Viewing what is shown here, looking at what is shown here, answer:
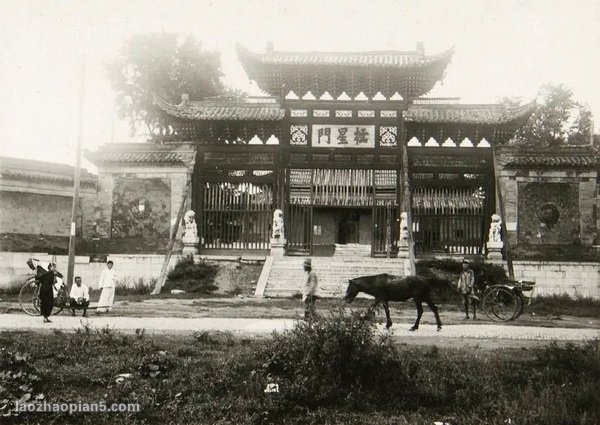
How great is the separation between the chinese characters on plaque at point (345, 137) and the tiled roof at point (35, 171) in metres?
13.0

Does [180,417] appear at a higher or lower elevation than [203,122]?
lower

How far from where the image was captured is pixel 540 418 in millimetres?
6156

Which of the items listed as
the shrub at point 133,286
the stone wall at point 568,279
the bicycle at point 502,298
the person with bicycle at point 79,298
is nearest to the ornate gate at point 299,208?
the shrub at point 133,286

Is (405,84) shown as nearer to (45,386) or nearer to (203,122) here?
(203,122)

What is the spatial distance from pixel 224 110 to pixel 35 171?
34.1ft

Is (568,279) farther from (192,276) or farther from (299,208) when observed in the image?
(192,276)

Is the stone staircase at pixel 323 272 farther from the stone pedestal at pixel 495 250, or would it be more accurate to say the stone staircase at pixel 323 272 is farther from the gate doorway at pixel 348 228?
the gate doorway at pixel 348 228

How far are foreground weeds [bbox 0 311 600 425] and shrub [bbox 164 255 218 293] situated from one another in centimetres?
1144

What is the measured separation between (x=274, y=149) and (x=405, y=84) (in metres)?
5.61

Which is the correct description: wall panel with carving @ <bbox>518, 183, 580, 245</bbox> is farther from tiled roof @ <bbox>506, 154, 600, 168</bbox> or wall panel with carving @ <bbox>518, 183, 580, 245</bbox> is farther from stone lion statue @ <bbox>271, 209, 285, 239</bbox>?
stone lion statue @ <bbox>271, 209, 285, 239</bbox>

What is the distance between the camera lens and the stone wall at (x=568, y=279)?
1984 centimetres

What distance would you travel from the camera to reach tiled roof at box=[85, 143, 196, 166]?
79.0 feet

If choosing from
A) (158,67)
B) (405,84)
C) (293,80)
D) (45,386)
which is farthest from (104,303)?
(158,67)

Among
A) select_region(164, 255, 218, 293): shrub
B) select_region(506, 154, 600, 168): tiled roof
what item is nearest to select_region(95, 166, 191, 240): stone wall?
select_region(164, 255, 218, 293): shrub
